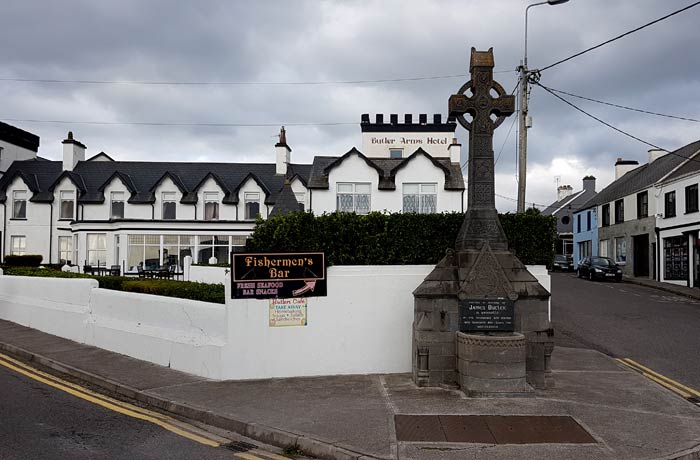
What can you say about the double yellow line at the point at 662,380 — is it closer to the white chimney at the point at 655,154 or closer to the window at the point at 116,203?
the window at the point at 116,203

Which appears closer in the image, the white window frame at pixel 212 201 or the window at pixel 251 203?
the white window frame at pixel 212 201

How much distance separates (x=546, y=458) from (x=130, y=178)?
119 ft

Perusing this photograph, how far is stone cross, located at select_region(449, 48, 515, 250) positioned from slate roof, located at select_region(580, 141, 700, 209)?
28.7m

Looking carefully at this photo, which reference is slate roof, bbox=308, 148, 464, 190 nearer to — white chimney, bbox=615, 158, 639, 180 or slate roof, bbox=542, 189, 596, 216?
white chimney, bbox=615, 158, 639, 180

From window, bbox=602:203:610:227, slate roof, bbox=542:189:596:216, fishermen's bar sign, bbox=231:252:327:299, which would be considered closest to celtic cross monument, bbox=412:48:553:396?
fishermen's bar sign, bbox=231:252:327:299

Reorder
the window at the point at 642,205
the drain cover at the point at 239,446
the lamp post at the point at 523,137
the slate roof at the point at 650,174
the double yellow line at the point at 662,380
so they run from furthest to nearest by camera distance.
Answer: the window at the point at 642,205 < the slate roof at the point at 650,174 < the lamp post at the point at 523,137 < the double yellow line at the point at 662,380 < the drain cover at the point at 239,446

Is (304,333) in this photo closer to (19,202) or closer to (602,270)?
(602,270)

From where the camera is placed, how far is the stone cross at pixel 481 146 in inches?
372

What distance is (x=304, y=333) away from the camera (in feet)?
31.4

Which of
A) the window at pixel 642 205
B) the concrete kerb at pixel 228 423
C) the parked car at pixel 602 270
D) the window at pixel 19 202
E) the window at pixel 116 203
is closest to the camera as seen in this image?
the concrete kerb at pixel 228 423

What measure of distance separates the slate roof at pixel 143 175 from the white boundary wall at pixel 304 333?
26.0 meters

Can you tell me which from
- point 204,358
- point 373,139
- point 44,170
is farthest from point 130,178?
point 204,358

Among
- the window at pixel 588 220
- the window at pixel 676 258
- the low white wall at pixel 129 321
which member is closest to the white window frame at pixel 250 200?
the low white wall at pixel 129 321

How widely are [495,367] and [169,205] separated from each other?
102 ft
